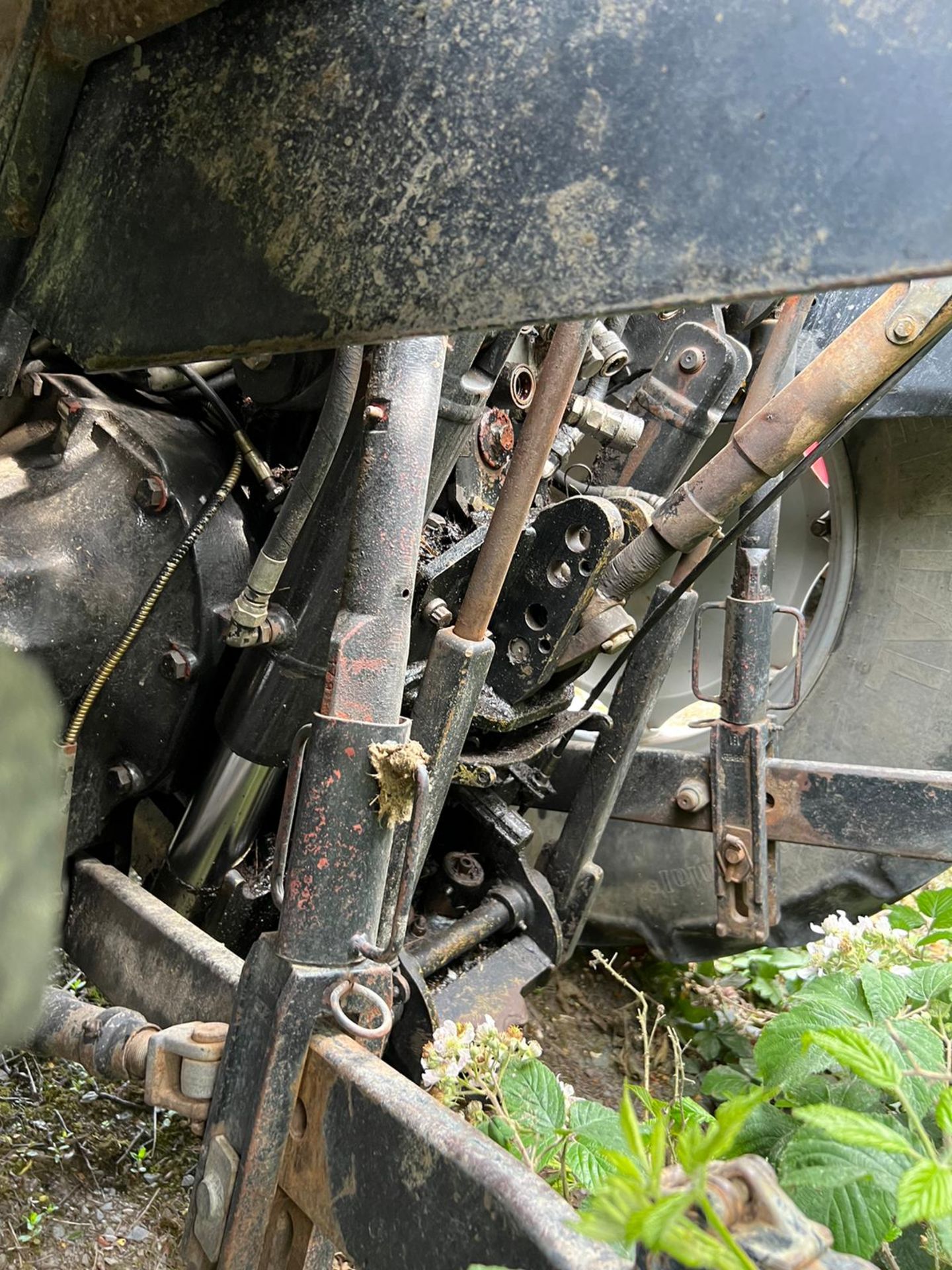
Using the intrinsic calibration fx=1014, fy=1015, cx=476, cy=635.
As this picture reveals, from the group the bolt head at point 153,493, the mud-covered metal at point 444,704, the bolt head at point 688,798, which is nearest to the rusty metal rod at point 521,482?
the mud-covered metal at point 444,704

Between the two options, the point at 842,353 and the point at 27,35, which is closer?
the point at 27,35

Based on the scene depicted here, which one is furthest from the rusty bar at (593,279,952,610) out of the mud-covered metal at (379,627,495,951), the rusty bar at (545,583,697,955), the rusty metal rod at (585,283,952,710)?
the mud-covered metal at (379,627,495,951)

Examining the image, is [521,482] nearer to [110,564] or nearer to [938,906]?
[110,564]

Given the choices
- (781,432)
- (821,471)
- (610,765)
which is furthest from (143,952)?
(821,471)

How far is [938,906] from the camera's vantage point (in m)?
1.22

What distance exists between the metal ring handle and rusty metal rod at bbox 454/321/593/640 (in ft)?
1.23

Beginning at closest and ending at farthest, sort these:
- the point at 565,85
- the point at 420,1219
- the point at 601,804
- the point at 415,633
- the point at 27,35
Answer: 1. the point at 565,85
2. the point at 420,1219
3. the point at 27,35
4. the point at 415,633
5. the point at 601,804

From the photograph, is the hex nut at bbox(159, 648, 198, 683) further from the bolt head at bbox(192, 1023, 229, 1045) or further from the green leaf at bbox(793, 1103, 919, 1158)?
the green leaf at bbox(793, 1103, 919, 1158)

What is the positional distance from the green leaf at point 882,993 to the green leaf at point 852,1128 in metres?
0.38

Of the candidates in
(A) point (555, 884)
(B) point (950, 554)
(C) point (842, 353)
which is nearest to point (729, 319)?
(C) point (842, 353)

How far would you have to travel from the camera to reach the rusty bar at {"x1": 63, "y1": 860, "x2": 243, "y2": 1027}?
1.12 m

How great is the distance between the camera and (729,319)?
178cm

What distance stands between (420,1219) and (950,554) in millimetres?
1662

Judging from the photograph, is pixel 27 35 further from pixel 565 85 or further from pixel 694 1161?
pixel 694 1161
